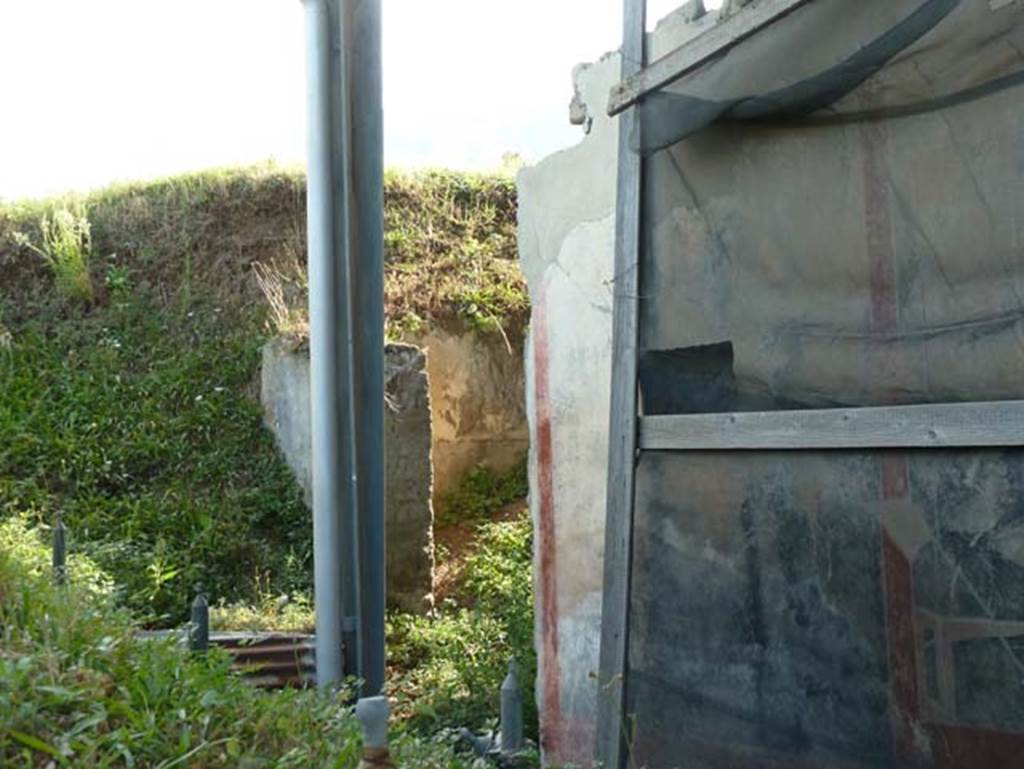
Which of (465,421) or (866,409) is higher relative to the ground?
(866,409)

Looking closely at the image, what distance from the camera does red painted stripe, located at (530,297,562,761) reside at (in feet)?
17.7

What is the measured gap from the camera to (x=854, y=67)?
152 inches

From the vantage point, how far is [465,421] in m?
13.8

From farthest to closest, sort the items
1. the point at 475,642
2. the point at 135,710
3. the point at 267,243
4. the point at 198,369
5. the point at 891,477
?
the point at 267,243 → the point at 198,369 → the point at 475,642 → the point at 891,477 → the point at 135,710

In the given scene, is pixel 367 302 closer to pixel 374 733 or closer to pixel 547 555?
pixel 547 555

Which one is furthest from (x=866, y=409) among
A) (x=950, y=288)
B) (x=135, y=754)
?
(x=135, y=754)

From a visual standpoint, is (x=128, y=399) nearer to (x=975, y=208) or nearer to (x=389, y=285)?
(x=389, y=285)

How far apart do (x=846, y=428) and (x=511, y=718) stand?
91.6 inches

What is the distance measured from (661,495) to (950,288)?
1240mm

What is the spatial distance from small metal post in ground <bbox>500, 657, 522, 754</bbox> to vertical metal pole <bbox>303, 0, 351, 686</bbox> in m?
1.42

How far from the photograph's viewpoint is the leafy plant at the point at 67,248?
1422 centimetres

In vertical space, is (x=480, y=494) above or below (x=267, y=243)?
below

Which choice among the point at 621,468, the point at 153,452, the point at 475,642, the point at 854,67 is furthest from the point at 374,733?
the point at 153,452

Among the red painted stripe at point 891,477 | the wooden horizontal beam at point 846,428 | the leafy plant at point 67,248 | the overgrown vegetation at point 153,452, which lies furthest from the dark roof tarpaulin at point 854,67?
the leafy plant at point 67,248
